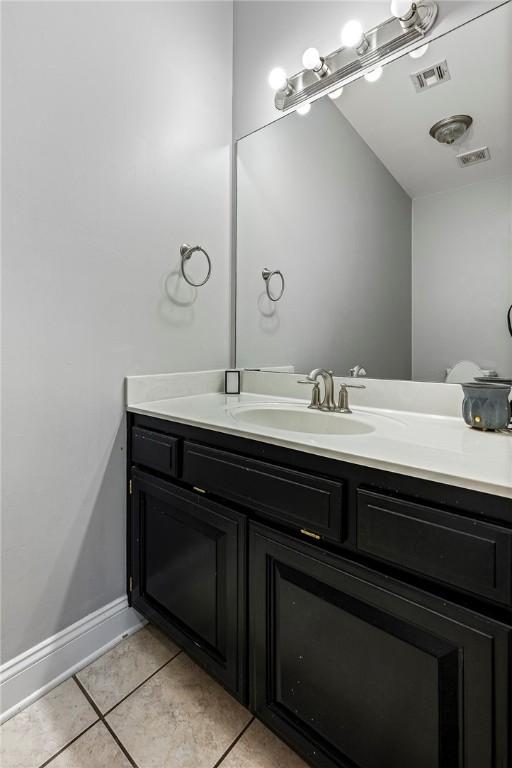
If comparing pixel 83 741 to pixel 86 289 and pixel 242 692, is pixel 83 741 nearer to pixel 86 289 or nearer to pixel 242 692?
pixel 242 692

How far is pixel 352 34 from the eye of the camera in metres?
1.26

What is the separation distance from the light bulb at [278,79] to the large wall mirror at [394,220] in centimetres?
10

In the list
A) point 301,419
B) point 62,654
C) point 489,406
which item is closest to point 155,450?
point 301,419

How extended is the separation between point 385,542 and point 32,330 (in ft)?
3.58

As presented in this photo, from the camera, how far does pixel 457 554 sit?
61 centimetres

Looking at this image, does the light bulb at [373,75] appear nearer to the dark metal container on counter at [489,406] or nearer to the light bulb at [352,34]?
the light bulb at [352,34]

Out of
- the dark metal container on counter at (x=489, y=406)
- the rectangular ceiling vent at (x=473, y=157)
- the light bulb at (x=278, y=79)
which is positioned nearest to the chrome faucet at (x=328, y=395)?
the dark metal container on counter at (x=489, y=406)

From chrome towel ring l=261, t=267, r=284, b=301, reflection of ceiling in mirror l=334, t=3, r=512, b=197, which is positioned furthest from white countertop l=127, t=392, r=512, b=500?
reflection of ceiling in mirror l=334, t=3, r=512, b=197

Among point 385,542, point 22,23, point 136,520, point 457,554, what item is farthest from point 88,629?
point 22,23

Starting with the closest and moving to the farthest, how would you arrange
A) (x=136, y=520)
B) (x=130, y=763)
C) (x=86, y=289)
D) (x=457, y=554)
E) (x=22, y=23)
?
(x=457, y=554)
(x=130, y=763)
(x=22, y=23)
(x=86, y=289)
(x=136, y=520)

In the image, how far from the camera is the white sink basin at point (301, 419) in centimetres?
118

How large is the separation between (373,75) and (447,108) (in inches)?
12.5

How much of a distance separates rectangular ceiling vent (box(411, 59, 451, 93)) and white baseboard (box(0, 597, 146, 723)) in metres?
1.98

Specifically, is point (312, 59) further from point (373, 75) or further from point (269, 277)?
point (269, 277)
